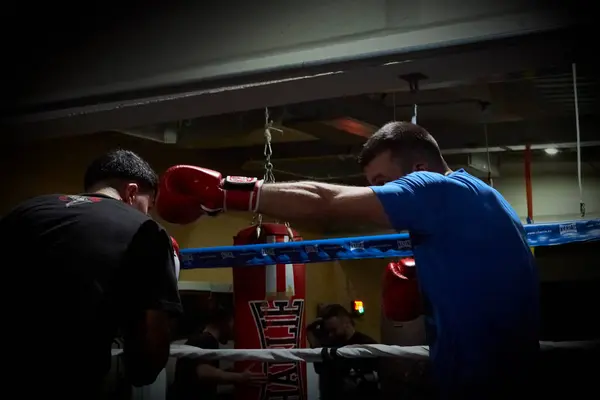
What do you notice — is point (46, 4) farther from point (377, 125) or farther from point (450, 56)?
point (377, 125)

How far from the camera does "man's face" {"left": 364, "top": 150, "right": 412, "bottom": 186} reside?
1.65m

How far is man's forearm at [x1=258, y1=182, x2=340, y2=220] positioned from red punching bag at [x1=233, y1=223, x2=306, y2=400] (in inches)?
64.1

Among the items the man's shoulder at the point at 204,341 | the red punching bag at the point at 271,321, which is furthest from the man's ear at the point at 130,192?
the man's shoulder at the point at 204,341

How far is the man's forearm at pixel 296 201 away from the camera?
1.35m

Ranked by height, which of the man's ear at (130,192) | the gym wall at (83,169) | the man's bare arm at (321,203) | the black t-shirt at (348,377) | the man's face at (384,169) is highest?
the gym wall at (83,169)

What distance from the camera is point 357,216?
4.42 feet

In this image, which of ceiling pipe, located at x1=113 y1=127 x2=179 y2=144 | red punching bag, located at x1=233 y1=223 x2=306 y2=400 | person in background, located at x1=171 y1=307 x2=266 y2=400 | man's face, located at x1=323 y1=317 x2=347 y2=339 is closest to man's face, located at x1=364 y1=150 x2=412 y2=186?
red punching bag, located at x1=233 y1=223 x2=306 y2=400

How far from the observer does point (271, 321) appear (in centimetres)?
290

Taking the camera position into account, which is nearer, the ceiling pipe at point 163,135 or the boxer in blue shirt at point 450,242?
the boxer in blue shirt at point 450,242

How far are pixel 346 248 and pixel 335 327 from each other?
200 centimetres

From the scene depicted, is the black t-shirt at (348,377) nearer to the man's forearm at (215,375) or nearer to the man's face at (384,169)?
the man's forearm at (215,375)

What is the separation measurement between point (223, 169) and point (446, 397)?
416 cm

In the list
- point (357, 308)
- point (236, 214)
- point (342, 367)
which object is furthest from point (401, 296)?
point (357, 308)

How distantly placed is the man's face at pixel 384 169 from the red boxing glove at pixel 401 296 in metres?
0.58
